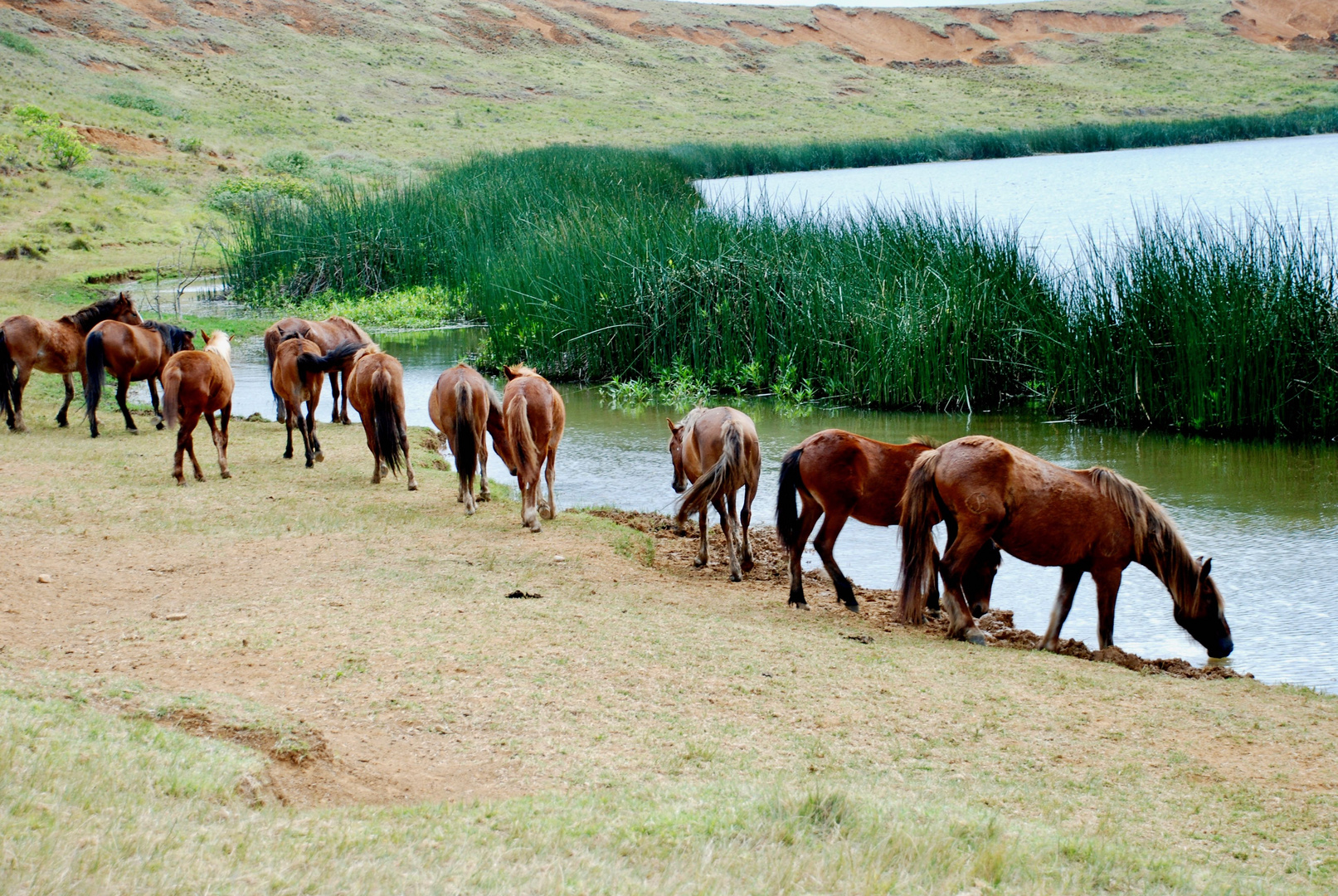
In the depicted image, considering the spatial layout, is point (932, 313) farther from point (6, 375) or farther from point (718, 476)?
point (6, 375)

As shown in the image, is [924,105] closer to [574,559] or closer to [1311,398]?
[1311,398]

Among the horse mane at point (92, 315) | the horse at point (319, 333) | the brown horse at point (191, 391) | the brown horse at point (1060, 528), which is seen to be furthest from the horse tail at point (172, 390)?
the brown horse at point (1060, 528)

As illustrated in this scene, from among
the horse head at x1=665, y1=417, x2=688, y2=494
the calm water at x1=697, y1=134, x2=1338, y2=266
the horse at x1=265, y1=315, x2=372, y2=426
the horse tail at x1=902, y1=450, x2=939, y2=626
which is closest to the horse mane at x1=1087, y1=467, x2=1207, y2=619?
the horse tail at x1=902, y1=450, x2=939, y2=626

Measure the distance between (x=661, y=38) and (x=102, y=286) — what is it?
282ft

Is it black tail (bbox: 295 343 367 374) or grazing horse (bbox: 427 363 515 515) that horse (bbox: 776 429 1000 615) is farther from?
black tail (bbox: 295 343 367 374)

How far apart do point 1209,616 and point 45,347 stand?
11354 mm

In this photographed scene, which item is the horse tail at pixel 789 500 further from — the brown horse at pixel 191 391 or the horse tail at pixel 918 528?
the brown horse at pixel 191 391

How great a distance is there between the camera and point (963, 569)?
6055mm

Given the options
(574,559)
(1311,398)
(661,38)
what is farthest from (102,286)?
(661,38)

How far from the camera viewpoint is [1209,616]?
238 inches

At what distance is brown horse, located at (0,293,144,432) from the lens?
11.9 m

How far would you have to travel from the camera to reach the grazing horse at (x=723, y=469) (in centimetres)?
725

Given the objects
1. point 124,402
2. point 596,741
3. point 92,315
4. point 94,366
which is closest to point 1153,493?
point 596,741

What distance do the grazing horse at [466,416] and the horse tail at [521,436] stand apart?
0.37 meters
